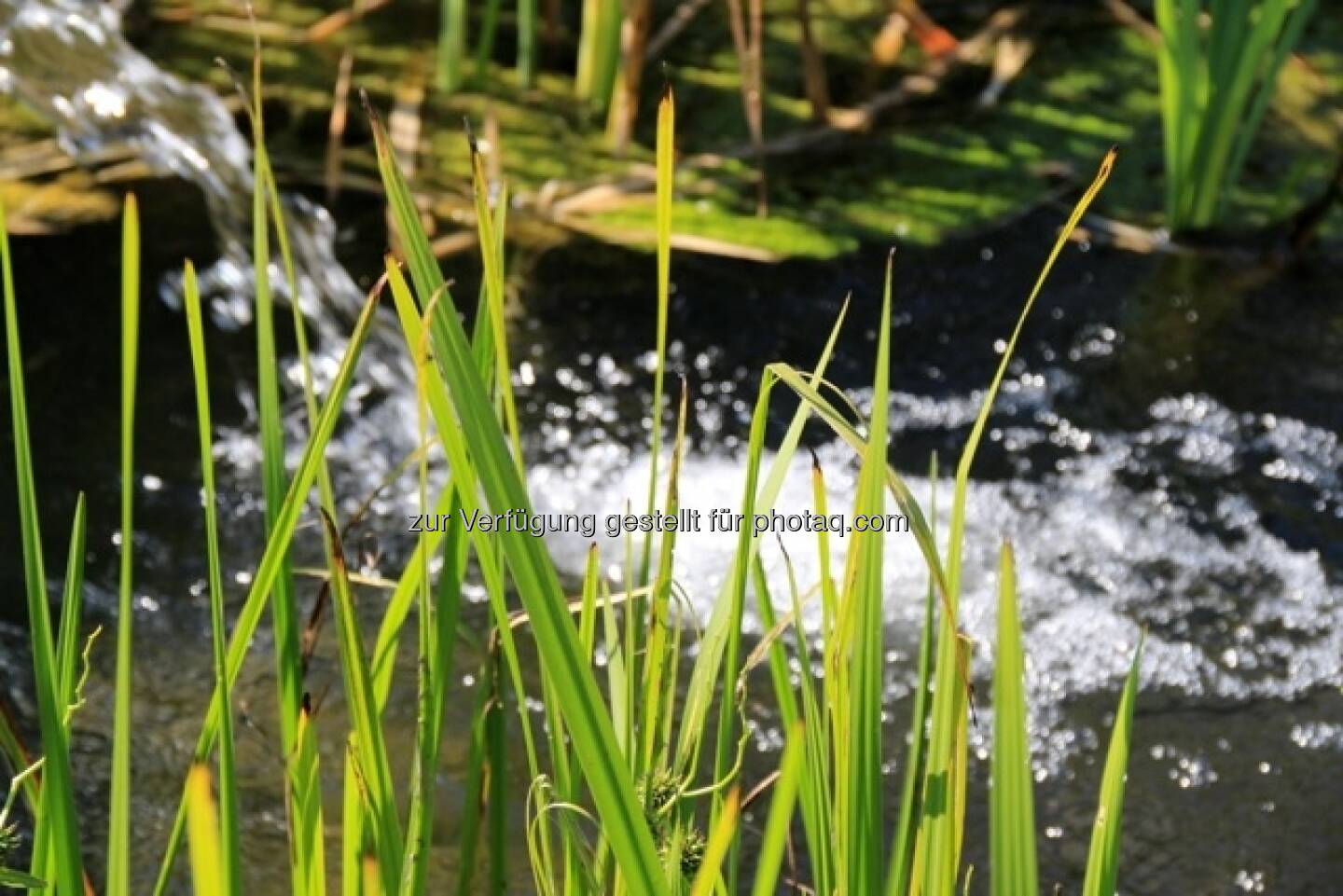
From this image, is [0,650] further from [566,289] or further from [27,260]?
[566,289]

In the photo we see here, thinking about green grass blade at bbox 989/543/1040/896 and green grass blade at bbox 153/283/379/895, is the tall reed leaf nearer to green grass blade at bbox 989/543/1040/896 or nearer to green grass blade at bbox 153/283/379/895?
green grass blade at bbox 153/283/379/895

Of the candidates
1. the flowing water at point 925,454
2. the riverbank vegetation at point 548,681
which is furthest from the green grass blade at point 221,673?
the flowing water at point 925,454

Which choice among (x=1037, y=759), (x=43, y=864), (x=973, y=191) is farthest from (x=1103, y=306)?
(x=43, y=864)

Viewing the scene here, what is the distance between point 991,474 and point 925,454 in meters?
0.09

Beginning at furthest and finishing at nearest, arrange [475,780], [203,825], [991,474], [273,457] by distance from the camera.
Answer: [991,474], [475,780], [273,457], [203,825]

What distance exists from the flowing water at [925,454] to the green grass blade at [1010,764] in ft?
2.42

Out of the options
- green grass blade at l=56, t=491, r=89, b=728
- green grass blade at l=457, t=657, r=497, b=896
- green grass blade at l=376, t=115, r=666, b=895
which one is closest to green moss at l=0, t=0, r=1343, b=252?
green grass blade at l=457, t=657, r=497, b=896

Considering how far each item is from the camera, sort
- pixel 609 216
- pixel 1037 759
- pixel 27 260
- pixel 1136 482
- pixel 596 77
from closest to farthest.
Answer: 1. pixel 1037 759
2. pixel 1136 482
3. pixel 27 260
4. pixel 609 216
5. pixel 596 77

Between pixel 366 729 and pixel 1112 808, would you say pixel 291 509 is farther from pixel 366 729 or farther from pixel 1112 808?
pixel 1112 808

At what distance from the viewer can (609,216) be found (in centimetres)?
223

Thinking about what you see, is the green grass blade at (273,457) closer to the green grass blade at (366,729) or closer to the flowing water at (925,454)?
the green grass blade at (366,729)

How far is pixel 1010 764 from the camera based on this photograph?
613 mm

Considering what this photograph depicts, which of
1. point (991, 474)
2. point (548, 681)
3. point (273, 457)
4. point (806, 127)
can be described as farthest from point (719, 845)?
point (806, 127)

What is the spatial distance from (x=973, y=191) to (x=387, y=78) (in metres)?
0.90
